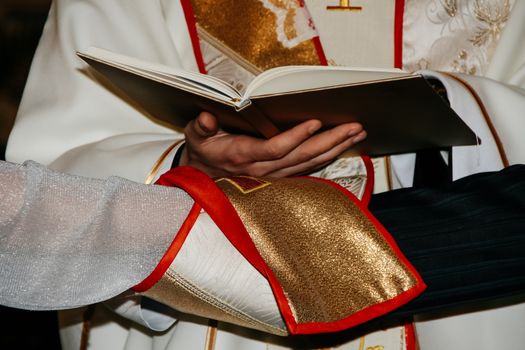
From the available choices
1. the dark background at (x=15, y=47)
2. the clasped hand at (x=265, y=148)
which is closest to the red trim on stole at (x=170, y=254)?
the clasped hand at (x=265, y=148)

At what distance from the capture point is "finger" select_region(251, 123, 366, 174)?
1.69 meters

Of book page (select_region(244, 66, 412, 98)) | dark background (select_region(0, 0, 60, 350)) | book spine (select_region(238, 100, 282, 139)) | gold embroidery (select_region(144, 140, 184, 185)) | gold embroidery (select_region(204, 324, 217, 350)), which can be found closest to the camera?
book page (select_region(244, 66, 412, 98))

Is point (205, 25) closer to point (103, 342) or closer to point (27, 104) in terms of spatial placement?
point (27, 104)

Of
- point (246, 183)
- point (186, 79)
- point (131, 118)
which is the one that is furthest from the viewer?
point (131, 118)

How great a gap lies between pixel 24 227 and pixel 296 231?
425 millimetres

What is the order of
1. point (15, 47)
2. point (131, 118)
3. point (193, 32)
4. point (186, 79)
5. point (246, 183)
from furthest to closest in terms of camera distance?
point (15, 47) → point (193, 32) → point (131, 118) → point (186, 79) → point (246, 183)

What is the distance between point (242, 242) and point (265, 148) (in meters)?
0.39

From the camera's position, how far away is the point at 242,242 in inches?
54.4

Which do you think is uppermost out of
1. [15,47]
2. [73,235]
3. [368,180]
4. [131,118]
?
[15,47]

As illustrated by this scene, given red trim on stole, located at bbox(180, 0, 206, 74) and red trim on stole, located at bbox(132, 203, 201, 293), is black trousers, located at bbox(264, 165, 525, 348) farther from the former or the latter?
red trim on stole, located at bbox(180, 0, 206, 74)

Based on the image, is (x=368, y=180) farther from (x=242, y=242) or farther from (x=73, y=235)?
(x=73, y=235)

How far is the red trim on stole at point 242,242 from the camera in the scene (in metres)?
1.37

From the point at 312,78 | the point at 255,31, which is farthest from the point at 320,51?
the point at 312,78

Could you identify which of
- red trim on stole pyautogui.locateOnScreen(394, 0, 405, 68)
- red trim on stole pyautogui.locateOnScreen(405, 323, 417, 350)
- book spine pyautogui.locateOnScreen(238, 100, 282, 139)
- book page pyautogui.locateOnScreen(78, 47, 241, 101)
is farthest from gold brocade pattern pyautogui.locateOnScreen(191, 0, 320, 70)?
red trim on stole pyautogui.locateOnScreen(405, 323, 417, 350)
